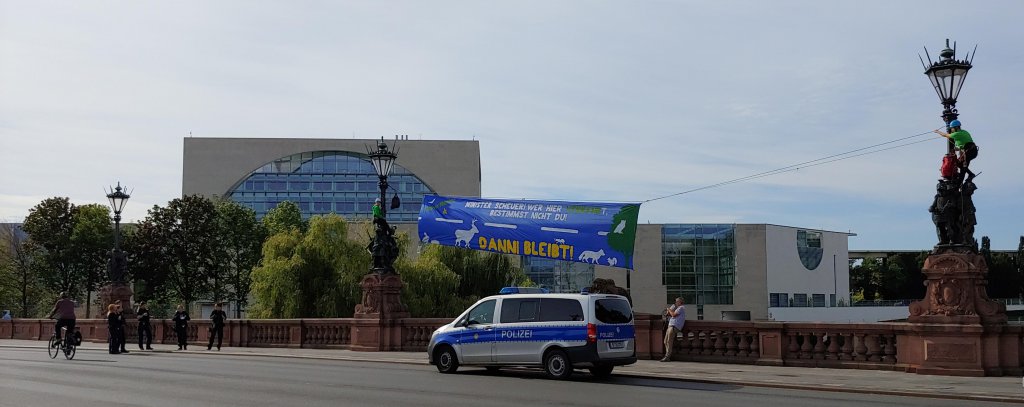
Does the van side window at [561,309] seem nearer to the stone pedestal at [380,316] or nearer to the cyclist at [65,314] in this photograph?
the stone pedestal at [380,316]

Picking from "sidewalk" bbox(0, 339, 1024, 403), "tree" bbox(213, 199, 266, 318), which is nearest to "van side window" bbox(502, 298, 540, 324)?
"sidewalk" bbox(0, 339, 1024, 403)

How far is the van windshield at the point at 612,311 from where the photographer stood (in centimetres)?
1869

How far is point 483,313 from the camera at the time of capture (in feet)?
66.2

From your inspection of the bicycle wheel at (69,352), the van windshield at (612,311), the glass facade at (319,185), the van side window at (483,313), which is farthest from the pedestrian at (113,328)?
the glass facade at (319,185)

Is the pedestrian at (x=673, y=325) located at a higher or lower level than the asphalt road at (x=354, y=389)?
higher

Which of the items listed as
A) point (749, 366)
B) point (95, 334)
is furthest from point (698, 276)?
point (749, 366)

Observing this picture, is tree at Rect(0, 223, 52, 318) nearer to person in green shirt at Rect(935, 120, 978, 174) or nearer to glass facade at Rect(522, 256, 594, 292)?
glass facade at Rect(522, 256, 594, 292)

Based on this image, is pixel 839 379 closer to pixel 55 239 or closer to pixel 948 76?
pixel 948 76

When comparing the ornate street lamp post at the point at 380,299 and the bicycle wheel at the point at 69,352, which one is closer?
A: the bicycle wheel at the point at 69,352

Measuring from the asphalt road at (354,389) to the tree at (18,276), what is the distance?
1823 inches

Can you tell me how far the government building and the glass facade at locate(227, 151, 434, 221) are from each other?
0.11 metres

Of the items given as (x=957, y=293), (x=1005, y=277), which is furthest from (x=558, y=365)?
(x=1005, y=277)

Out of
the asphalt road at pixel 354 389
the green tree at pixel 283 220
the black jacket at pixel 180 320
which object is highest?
the green tree at pixel 283 220

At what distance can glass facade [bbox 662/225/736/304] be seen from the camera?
3656 inches
